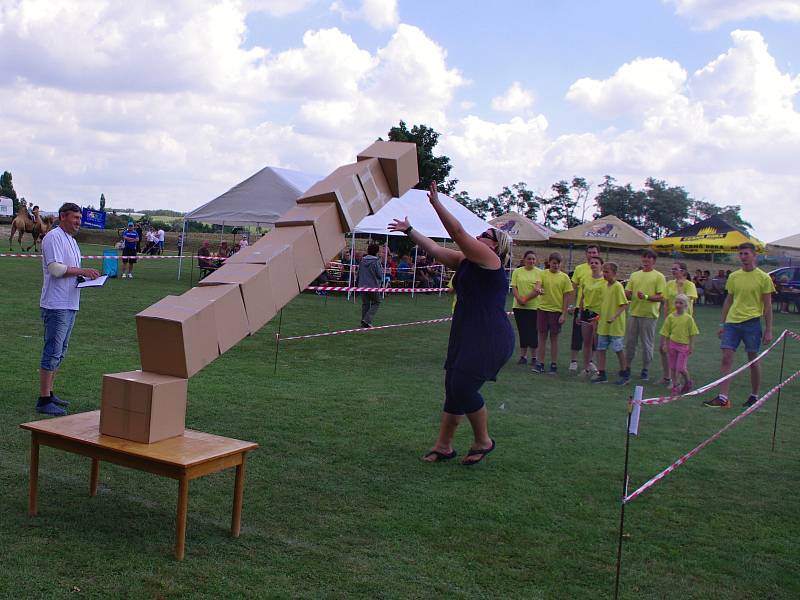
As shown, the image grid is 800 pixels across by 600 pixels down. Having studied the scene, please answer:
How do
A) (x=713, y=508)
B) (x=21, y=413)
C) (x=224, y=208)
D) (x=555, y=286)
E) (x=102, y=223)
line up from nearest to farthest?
1. (x=713, y=508)
2. (x=21, y=413)
3. (x=555, y=286)
4. (x=224, y=208)
5. (x=102, y=223)

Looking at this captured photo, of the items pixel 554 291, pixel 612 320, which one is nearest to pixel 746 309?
pixel 612 320

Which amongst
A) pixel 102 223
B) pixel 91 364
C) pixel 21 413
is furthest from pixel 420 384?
pixel 102 223

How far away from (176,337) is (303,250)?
3.39 feet

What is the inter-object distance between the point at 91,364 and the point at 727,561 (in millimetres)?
7193

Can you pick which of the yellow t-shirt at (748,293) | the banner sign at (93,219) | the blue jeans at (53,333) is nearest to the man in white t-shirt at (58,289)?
the blue jeans at (53,333)

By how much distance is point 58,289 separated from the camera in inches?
249

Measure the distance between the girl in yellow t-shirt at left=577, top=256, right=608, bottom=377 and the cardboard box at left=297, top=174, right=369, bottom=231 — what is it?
6.12m

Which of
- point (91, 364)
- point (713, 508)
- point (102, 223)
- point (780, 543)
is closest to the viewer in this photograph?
point (780, 543)

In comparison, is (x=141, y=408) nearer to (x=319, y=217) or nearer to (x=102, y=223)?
(x=319, y=217)

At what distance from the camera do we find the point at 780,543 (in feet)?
15.4

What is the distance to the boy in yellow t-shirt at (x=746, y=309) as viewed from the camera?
8.66m

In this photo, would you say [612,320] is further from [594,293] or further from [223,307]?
[223,307]

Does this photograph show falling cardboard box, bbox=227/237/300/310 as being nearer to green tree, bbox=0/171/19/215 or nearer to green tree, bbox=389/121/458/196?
green tree, bbox=389/121/458/196

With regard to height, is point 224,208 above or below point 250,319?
above
